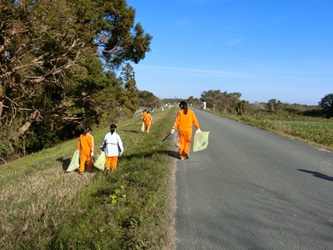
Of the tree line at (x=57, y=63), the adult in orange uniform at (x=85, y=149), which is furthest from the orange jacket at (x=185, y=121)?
the tree line at (x=57, y=63)

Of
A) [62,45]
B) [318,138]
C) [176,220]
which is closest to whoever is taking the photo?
[176,220]

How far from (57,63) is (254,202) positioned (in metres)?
19.6

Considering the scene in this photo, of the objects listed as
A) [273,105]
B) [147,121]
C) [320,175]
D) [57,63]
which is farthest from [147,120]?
[273,105]

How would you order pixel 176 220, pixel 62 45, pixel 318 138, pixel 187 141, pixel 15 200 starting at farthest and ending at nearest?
pixel 62 45
pixel 318 138
pixel 187 141
pixel 15 200
pixel 176 220

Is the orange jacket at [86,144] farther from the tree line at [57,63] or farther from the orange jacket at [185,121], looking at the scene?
the tree line at [57,63]

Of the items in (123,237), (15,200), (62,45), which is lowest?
(15,200)

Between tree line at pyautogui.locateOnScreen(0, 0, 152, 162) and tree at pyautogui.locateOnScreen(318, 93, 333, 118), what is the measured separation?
65180mm

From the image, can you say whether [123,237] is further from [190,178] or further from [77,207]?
[190,178]

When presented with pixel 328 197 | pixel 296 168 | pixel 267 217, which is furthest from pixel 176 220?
pixel 296 168

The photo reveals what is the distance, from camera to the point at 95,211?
18.3 feet

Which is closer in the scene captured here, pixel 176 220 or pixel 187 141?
pixel 176 220

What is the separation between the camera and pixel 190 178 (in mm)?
7457

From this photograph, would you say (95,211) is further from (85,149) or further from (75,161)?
(75,161)

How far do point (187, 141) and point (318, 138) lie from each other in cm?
939
